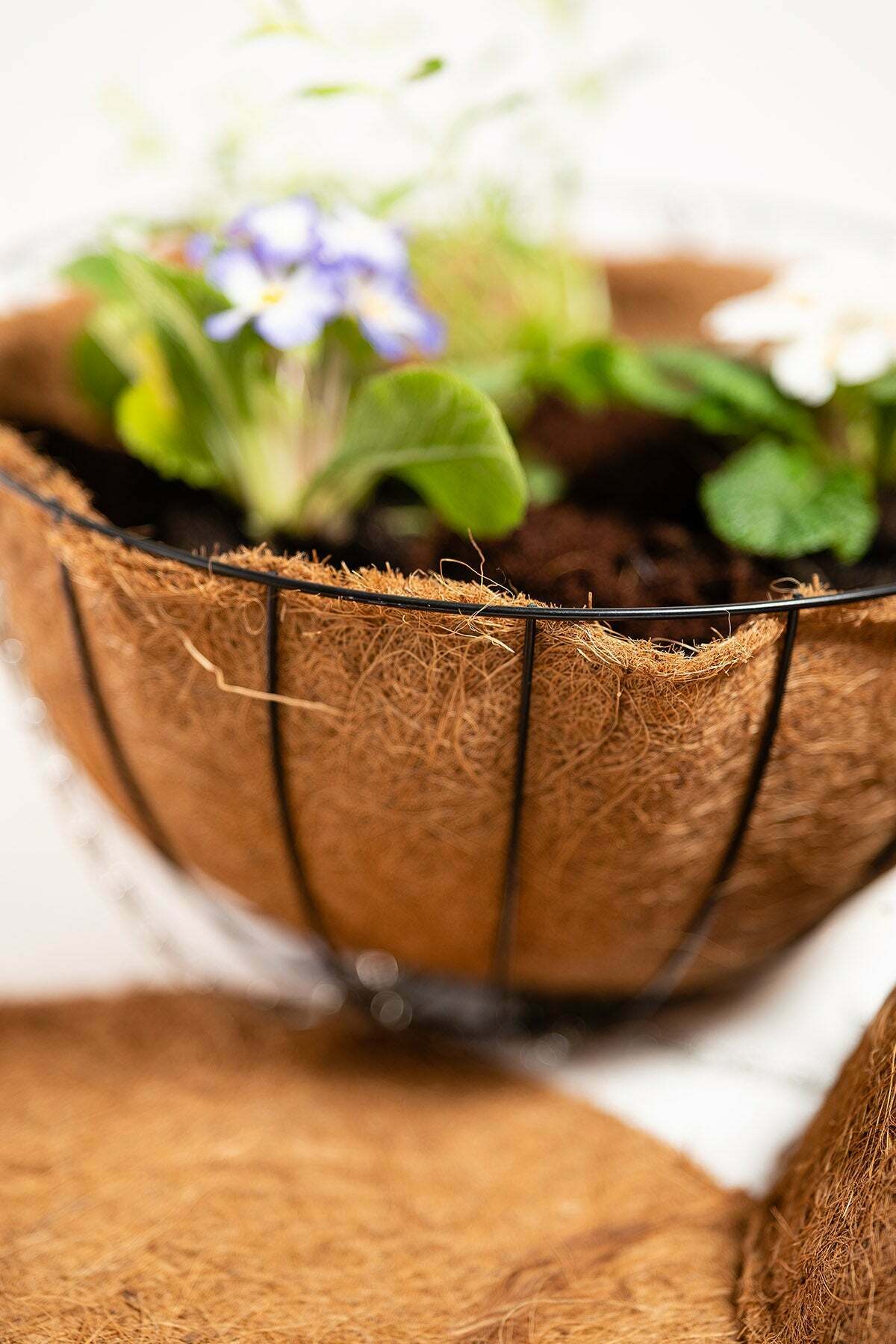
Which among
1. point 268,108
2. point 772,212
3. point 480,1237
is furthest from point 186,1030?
point 772,212

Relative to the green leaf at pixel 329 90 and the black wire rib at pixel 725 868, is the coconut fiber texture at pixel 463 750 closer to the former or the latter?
the black wire rib at pixel 725 868

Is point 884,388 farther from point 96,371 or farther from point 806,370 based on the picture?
point 96,371

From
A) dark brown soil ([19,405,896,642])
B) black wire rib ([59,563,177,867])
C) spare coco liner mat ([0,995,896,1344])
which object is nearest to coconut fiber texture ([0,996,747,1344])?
spare coco liner mat ([0,995,896,1344])

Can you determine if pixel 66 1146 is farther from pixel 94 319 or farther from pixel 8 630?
pixel 94 319

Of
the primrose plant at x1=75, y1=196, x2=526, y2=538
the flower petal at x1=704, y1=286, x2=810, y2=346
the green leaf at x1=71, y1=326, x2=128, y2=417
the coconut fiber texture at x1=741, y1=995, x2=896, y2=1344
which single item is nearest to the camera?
the coconut fiber texture at x1=741, y1=995, x2=896, y2=1344

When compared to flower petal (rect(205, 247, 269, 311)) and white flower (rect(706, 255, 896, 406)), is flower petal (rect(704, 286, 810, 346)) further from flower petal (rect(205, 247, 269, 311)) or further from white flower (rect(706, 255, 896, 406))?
flower petal (rect(205, 247, 269, 311))

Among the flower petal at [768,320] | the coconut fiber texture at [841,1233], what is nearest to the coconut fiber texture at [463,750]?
the coconut fiber texture at [841,1233]

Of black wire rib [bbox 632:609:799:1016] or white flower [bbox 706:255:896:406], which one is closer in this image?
black wire rib [bbox 632:609:799:1016]
